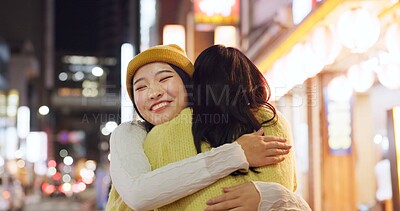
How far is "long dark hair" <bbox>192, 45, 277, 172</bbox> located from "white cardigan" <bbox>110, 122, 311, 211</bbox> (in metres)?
0.09

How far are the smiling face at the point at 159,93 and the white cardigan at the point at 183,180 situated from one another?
274 millimetres

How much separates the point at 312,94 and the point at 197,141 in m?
6.91

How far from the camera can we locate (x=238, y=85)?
238cm

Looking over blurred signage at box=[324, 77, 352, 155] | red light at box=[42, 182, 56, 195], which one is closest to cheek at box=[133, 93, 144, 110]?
blurred signage at box=[324, 77, 352, 155]

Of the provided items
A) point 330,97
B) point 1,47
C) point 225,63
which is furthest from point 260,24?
point 1,47

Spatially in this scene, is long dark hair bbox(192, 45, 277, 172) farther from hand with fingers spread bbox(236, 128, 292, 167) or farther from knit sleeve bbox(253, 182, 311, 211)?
knit sleeve bbox(253, 182, 311, 211)

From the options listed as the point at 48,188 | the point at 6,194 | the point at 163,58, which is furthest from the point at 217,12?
the point at 48,188

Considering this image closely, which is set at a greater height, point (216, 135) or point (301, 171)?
point (216, 135)

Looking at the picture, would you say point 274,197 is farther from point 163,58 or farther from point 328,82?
point 328,82

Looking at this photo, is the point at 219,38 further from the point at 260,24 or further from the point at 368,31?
the point at 368,31

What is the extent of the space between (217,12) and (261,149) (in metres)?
10.3

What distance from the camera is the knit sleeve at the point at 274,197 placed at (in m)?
2.22

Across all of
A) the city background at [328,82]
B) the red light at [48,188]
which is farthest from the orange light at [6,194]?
the red light at [48,188]

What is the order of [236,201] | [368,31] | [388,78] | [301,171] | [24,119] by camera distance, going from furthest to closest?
[24,119] → [301,171] → [388,78] → [368,31] → [236,201]
